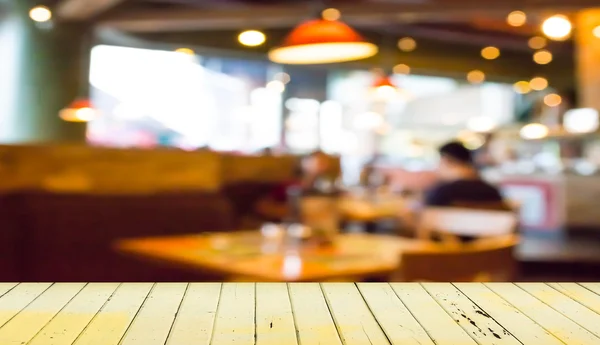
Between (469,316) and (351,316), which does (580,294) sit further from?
(351,316)

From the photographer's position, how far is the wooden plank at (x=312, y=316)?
124 cm

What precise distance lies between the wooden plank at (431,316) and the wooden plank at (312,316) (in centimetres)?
19

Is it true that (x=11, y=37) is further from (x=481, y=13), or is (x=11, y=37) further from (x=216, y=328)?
(x=216, y=328)

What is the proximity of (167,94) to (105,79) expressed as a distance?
1.56 m

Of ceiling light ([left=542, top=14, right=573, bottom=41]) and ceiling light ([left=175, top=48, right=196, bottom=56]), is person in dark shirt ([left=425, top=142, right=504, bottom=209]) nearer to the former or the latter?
ceiling light ([left=542, top=14, right=573, bottom=41])

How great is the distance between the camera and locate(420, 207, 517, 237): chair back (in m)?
3.16

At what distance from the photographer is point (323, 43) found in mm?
3650

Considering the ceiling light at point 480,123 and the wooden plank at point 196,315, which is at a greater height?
the ceiling light at point 480,123

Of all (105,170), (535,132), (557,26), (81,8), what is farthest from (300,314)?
(535,132)

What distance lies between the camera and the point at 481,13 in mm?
8742

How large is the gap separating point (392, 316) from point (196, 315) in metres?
0.42

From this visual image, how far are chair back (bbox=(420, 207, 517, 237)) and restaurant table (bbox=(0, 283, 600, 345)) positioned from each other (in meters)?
1.39

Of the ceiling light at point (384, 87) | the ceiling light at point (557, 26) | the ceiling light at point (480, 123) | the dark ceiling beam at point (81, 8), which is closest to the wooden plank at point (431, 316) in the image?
the ceiling light at point (557, 26)

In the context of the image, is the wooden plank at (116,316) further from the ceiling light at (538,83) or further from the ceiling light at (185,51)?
the ceiling light at (538,83)
